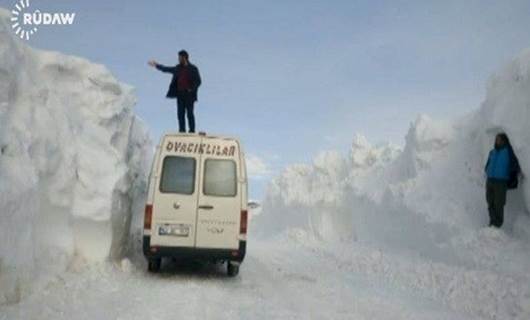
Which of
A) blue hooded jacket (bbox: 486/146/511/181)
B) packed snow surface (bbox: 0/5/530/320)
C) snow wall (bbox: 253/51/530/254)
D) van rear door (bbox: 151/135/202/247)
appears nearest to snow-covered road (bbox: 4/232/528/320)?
packed snow surface (bbox: 0/5/530/320)

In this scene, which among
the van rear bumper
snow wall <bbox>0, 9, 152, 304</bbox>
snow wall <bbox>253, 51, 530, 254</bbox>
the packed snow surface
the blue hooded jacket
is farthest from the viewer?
snow wall <bbox>253, 51, 530, 254</bbox>

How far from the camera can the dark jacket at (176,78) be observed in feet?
43.5

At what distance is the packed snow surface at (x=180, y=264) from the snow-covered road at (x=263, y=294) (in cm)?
3

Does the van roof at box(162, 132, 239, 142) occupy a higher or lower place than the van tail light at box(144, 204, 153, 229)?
higher

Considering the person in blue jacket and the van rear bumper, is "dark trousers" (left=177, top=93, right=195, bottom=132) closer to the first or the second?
the van rear bumper

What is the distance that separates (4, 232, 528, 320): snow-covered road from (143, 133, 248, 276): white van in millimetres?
654

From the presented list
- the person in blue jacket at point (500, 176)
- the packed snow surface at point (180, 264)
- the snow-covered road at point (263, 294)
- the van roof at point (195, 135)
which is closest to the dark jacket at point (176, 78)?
the packed snow surface at point (180, 264)

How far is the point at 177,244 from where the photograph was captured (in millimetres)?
9609

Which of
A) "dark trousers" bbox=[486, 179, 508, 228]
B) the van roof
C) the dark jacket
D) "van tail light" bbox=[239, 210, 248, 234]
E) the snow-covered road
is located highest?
the dark jacket

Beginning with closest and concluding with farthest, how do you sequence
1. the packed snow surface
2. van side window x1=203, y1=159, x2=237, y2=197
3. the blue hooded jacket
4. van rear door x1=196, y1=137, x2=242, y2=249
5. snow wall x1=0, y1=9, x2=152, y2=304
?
snow wall x1=0, y1=9, x2=152, y2=304
the packed snow surface
van rear door x1=196, y1=137, x2=242, y2=249
van side window x1=203, y1=159, x2=237, y2=197
the blue hooded jacket

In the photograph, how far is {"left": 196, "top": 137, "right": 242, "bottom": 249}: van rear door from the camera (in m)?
9.73

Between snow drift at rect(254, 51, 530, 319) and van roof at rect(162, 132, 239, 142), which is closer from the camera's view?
snow drift at rect(254, 51, 530, 319)

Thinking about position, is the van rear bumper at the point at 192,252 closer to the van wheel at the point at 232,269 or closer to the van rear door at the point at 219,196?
the van rear door at the point at 219,196

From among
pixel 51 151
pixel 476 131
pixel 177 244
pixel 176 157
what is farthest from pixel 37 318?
pixel 476 131
